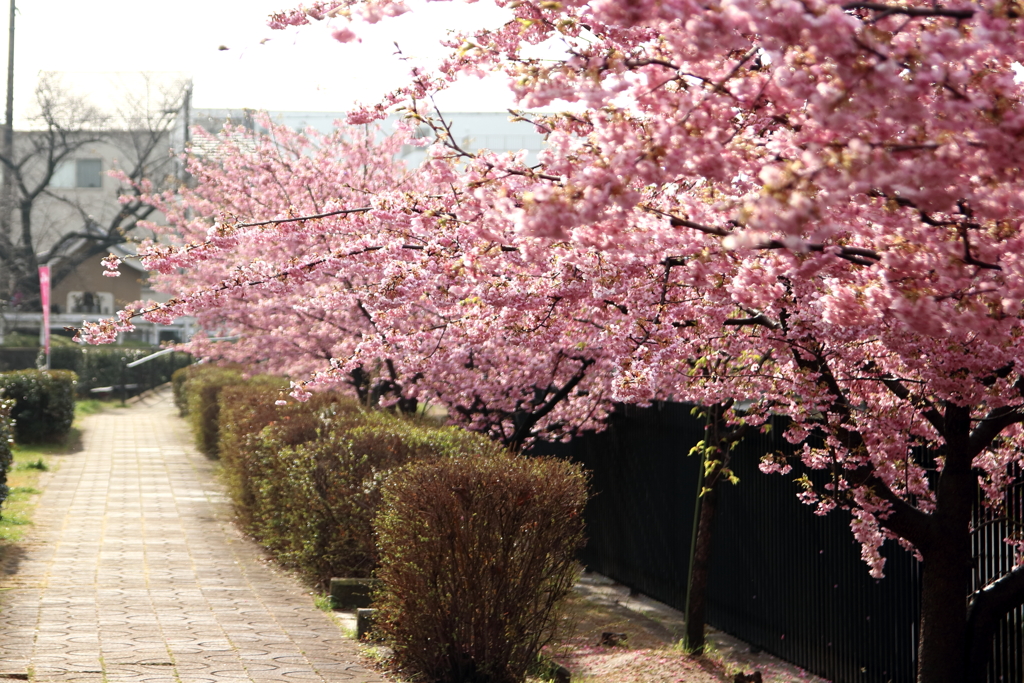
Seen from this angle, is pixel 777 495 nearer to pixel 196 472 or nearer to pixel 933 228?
pixel 933 228

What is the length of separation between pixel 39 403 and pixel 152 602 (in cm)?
1366

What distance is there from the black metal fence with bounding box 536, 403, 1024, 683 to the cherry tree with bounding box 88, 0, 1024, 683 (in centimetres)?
52

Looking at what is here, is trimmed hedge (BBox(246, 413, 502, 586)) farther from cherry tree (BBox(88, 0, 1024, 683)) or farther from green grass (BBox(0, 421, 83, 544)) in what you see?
green grass (BBox(0, 421, 83, 544))

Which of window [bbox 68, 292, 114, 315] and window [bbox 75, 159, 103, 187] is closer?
window [bbox 68, 292, 114, 315]

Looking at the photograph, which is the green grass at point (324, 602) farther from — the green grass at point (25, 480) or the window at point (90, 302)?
the window at point (90, 302)

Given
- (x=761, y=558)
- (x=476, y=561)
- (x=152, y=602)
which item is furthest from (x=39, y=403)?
(x=476, y=561)

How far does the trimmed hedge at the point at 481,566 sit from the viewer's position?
6000 millimetres

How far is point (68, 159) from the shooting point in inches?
1797

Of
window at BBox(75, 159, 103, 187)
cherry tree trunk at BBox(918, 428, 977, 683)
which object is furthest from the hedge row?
window at BBox(75, 159, 103, 187)

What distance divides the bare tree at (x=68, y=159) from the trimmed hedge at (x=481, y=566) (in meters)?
34.2

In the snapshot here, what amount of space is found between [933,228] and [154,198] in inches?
787

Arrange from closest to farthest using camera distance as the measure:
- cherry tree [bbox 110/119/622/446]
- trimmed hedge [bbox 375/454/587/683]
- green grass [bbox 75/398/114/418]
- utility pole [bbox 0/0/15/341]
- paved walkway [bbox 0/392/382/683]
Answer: cherry tree [bbox 110/119/622/446] < trimmed hedge [bbox 375/454/587/683] < paved walkway [bbox 0/392/382/683] < green grass [bbox 75/398/114/418] < utility pole [bbox 0/0/15/341]

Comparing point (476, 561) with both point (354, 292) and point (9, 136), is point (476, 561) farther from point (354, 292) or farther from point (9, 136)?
point (9, 136)

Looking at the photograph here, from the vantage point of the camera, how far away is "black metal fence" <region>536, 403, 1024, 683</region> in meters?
6.82
